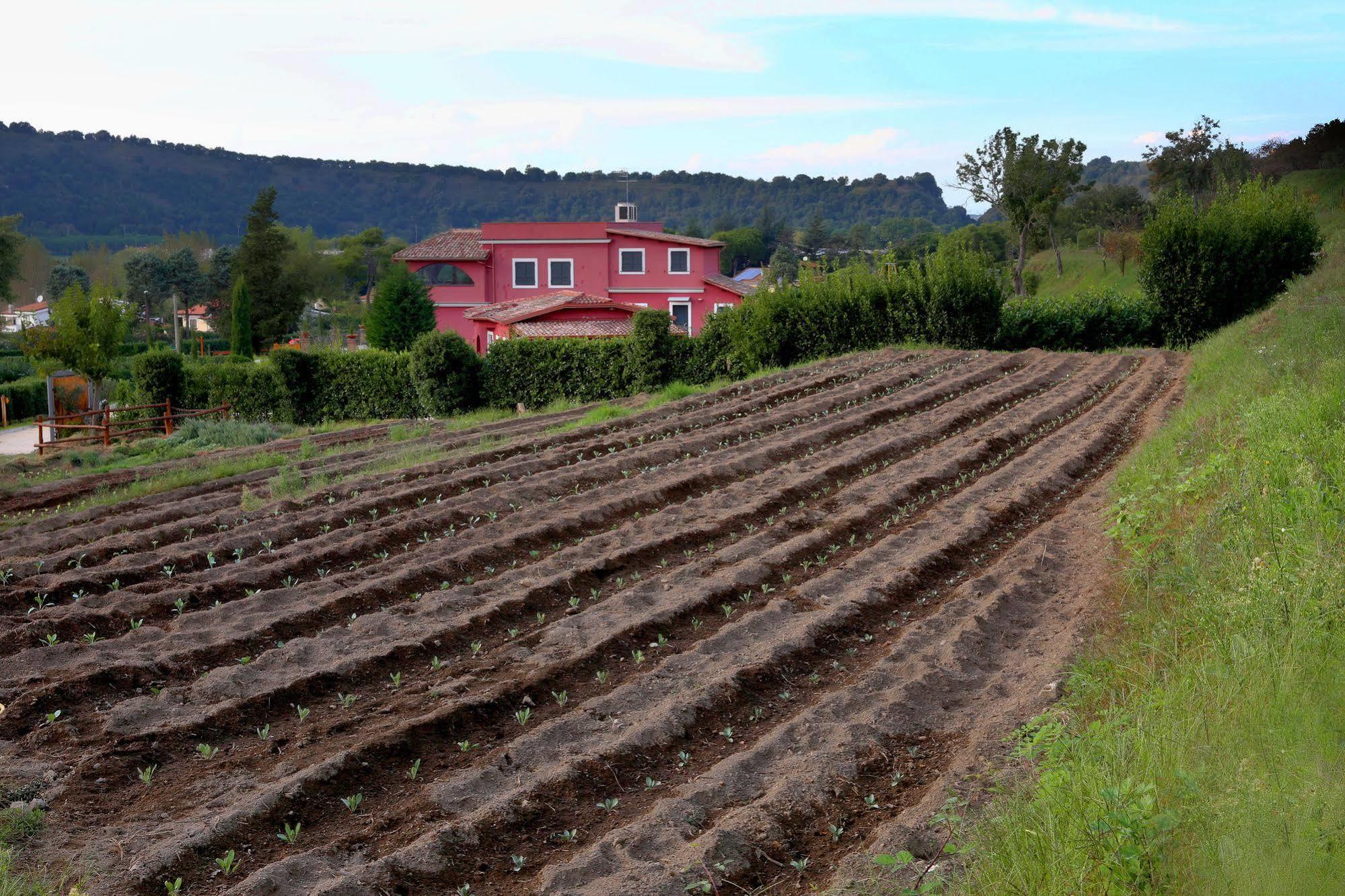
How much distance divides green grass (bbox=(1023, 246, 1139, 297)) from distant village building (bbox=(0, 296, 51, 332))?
6347 centimetres

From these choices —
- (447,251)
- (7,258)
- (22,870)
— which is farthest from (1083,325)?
(7,258)

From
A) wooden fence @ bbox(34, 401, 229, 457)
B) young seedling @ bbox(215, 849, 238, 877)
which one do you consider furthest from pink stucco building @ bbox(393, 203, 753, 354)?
young seedling @ bbox(215, 849, 238, 877)

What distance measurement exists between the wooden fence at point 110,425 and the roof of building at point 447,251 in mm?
21876

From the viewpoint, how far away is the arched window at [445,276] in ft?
167

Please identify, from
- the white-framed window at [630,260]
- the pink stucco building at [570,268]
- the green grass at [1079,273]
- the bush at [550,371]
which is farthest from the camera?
the white-framed window at [630,260]

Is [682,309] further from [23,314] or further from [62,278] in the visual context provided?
[62,278]

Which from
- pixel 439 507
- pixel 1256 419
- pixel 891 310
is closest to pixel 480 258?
pixel 891 310

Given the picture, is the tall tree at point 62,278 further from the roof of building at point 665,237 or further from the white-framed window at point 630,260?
the roof of building at point 665,237

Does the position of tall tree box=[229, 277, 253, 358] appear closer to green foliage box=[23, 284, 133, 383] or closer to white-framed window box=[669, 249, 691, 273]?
green foliage box=[23, 284, 133, 383]

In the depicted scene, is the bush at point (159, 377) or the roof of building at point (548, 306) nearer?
the bush at point (159, 377)

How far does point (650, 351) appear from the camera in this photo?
25.4 metres

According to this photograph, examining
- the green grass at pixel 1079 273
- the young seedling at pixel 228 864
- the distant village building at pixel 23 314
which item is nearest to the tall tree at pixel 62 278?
the distant village building at pixel 23 314

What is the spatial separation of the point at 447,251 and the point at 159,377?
2318 cm

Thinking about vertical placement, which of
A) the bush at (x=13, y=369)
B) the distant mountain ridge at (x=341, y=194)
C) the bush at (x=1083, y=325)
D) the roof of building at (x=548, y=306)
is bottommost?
the bush at (x=13, y=369)
